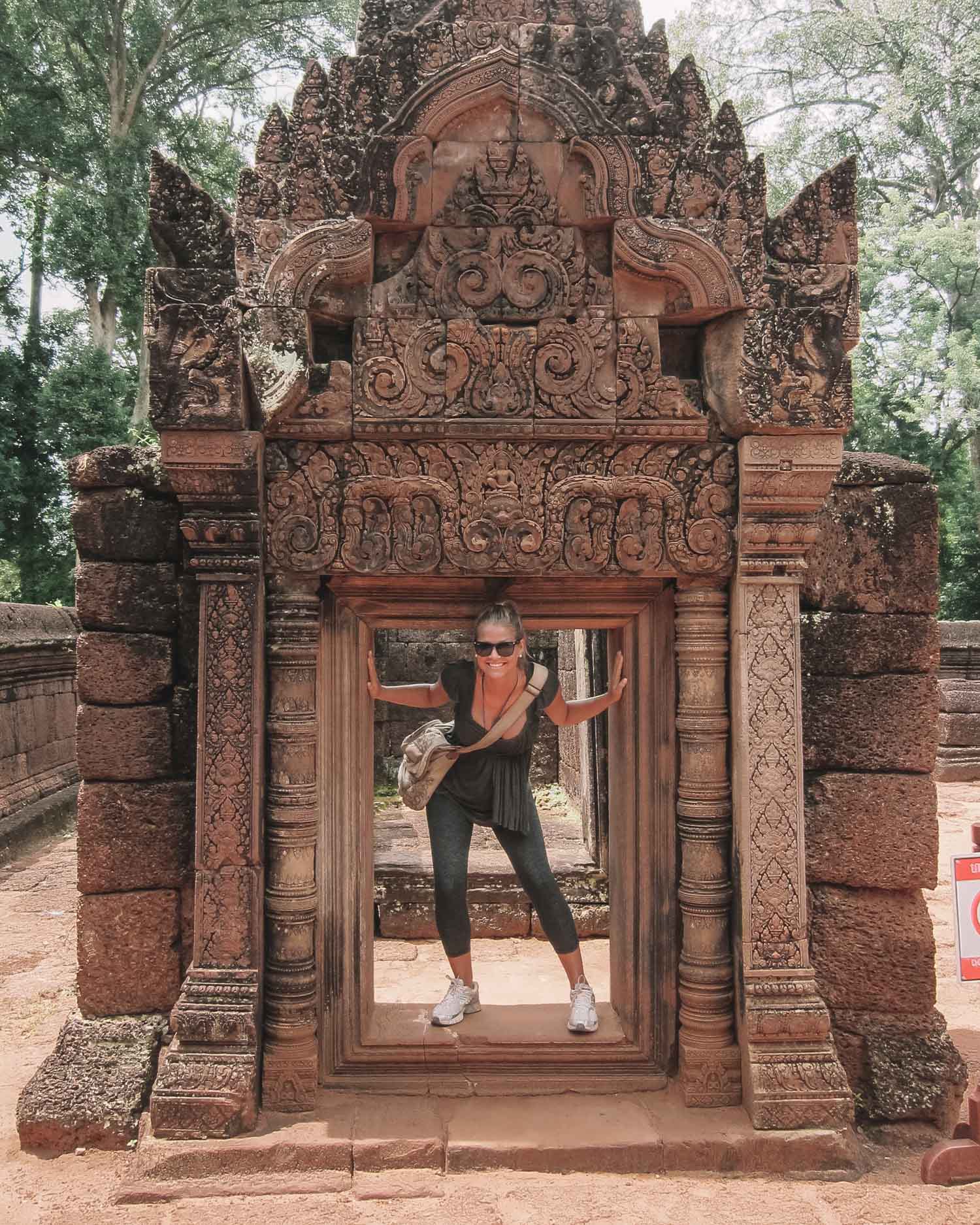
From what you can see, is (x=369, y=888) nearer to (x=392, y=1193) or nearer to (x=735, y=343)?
(x=392, y=1193)

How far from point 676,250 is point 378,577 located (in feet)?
5.82

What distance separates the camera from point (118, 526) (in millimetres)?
4328

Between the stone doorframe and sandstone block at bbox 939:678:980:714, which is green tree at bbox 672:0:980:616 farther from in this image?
the stone doorframe

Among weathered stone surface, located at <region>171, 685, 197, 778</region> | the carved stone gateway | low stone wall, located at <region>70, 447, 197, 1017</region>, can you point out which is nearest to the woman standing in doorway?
the carved stone gateway

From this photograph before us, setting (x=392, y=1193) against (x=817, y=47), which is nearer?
(x=392, y=1193)

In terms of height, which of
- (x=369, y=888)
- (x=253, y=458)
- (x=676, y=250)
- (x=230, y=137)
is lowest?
(x=369, y=888)

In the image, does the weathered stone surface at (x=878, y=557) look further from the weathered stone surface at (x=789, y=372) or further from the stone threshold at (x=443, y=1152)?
the stone threshold at (x=443, y=1152)

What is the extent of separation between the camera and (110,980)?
14.0 ft

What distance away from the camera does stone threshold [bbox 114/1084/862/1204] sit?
371 centimetres

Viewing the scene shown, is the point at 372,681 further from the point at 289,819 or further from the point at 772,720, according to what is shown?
the point at 772,720

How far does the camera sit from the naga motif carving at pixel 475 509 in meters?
4.11

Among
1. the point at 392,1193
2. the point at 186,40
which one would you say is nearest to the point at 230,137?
the point at 186,40

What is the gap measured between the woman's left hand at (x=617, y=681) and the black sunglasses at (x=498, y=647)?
50cm

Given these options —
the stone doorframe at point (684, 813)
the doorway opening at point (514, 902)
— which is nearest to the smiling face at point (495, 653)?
the stone doorframe at point (684, 813)
